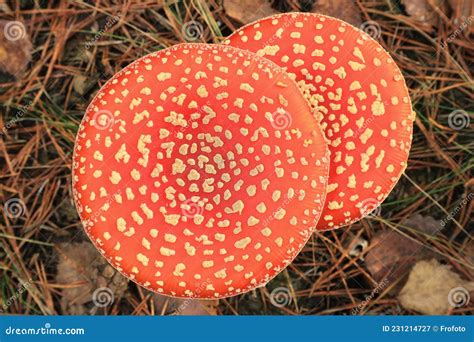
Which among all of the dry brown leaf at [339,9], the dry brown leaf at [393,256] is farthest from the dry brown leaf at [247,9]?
the dry brown leaf at [393,256]

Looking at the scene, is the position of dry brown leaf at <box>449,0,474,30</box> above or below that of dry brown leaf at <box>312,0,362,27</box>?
above

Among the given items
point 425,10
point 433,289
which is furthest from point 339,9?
point 433,289

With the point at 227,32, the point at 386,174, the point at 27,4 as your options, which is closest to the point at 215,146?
the point at 386,174

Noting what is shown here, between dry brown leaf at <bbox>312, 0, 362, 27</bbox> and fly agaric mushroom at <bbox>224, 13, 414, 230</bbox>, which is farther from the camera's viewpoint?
dry brown leaf at <bbox>312, 0, 362, 27</bbox>

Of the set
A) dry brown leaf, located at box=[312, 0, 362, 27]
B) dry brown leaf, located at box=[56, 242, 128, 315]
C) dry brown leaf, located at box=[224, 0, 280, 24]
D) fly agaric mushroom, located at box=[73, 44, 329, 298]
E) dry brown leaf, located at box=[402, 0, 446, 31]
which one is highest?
dry brown leaf, located at box=[402, 0, 446, 31]

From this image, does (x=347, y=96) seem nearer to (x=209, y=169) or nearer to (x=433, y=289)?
(x=209, y=169)

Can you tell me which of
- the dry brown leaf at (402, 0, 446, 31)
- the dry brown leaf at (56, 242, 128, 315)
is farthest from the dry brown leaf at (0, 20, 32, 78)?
the dry brown leaf at (402, 0, 446, 31)

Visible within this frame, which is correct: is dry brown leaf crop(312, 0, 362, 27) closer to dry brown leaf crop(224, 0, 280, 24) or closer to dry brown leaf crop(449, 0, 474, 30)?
dry brown leaf crop(224, 0, 280, 24)
